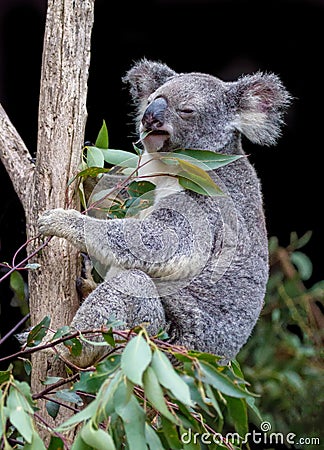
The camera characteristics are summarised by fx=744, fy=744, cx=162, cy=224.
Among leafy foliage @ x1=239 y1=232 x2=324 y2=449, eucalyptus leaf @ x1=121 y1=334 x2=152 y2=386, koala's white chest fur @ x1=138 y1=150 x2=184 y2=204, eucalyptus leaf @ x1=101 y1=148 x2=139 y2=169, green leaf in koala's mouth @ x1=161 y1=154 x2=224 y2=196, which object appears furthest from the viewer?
leafy foliage @ x1=239 y1=232 x2=324 y2=449

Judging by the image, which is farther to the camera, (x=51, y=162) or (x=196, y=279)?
(x=196, y=279)

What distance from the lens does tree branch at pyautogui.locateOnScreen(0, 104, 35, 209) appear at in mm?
2576

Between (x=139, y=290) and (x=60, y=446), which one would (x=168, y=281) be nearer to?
(x=139, y=290)

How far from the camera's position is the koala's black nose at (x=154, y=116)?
272cm

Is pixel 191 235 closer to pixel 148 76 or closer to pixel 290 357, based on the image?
pixel 148 76

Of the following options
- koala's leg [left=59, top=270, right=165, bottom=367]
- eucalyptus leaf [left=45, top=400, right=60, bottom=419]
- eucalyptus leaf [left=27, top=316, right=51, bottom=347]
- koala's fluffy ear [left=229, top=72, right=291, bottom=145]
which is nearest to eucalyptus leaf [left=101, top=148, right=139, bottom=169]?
koala's leg [left=59, top=270, right=165, bottom=367]

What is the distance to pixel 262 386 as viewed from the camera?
416 cm

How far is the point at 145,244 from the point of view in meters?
2.64

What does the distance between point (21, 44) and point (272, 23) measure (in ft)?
4.63

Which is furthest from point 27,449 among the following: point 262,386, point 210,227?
point 262,386

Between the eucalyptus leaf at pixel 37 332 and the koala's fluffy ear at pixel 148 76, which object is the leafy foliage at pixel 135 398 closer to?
the eucalyptus leaf at pixel 37 332

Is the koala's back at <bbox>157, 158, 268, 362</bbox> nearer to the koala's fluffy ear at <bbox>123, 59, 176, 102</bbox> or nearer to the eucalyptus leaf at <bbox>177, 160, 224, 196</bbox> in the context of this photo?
the eucalyptus leaf at <bbox>177, 160, 224, 196</bbox>

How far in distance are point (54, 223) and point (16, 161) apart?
32 centimetres

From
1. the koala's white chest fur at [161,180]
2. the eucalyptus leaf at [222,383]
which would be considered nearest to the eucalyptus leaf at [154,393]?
the eucalyptus leaf at [222,383]
